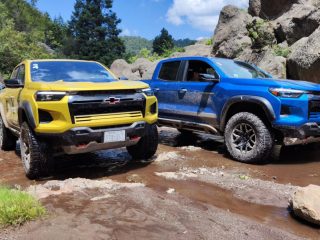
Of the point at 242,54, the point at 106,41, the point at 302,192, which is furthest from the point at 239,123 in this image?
the point at 106,41

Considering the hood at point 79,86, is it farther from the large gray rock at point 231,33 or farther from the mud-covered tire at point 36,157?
the large gray rock at point 231,33

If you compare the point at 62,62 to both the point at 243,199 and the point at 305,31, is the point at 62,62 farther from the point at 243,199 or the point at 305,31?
the point at 305,31

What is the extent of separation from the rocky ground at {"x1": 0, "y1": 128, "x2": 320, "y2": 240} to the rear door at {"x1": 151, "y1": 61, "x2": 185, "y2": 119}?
41.4 inches

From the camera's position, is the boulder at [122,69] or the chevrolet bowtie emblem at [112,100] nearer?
the chevrolet bowtie emblem at [112,100]

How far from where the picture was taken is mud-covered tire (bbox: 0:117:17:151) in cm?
839

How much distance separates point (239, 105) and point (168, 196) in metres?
2.84

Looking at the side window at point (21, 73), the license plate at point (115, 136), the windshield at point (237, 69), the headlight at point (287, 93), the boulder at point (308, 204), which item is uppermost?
the windshield at point (237, 69)

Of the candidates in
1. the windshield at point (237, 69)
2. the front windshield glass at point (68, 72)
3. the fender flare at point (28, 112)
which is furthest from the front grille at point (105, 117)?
the windshield at point (237, 69)

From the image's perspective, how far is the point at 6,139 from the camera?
8.45 m

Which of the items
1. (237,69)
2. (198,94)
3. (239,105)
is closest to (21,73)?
(198,94)

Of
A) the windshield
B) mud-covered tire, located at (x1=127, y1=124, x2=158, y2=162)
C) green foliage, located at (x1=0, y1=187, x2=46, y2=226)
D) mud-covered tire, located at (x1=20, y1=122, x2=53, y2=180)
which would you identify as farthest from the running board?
green foliage, located at (x1=0, y1=187, x2=46, y2=226)

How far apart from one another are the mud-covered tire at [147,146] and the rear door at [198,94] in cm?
138

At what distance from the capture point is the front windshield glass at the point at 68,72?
6.50 metres

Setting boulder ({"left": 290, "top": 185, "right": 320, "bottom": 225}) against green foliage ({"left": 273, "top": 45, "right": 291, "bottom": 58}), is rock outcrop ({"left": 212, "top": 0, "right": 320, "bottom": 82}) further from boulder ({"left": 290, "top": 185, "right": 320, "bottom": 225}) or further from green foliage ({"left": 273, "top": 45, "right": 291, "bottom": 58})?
boulder ({"left": 290, "top": 185, "right": 320, "bottom": 225})
